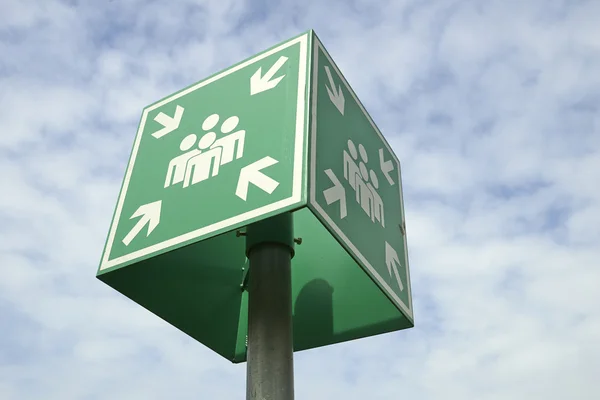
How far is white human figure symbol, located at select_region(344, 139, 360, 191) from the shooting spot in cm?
337

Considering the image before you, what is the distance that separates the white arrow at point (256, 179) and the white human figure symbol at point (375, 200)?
0.76 metres

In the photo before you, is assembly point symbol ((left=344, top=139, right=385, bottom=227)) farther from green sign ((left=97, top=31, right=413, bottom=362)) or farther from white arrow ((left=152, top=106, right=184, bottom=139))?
white arrow ((left=152, top=106, right=184, bottom=139))

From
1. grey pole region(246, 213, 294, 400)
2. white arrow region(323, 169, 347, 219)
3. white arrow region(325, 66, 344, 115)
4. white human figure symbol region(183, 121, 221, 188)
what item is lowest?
grey pole region(246, 213, 294, 400)

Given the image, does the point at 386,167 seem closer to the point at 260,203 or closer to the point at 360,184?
the point at 360,184

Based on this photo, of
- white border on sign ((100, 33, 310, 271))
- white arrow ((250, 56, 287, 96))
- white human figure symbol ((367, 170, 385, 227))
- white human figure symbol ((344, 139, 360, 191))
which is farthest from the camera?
white human figure symbol ((367, 170, 385, 227))

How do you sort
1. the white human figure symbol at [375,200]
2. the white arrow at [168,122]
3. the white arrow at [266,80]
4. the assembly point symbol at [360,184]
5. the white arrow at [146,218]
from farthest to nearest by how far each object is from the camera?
the white arrow at [168,122] → the white human figure symbol at [375,200] → the white arrow at [266,80] → the white arrow at [146,218] → the assembly point symbol at [360,184]

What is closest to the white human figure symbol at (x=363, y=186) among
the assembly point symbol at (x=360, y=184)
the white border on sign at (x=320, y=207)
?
the assembly point symbol at (x=360, y=184)

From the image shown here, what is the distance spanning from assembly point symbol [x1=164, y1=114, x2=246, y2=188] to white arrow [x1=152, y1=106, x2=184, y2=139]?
0.20 metres

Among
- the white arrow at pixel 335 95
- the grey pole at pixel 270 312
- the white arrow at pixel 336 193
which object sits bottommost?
the grey pole at pixel 270 312

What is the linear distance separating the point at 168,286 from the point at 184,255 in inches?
7.8

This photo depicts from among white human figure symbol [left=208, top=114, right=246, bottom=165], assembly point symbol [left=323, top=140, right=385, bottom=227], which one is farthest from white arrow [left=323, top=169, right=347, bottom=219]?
white human figure symbol [left=208, top=114, right=246, bottom=165]

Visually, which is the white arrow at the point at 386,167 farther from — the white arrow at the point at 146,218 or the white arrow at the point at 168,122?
the white arrow at the point at 146,218

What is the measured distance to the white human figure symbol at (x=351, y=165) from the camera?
3.37 m

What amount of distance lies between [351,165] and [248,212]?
77cm
